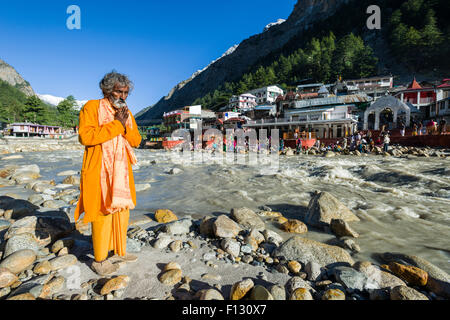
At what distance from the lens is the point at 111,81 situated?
2.07 m

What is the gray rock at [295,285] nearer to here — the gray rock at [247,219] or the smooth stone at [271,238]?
the smooth stone at [271,238]

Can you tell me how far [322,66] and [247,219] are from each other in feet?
241

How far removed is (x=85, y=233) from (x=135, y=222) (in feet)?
2.40

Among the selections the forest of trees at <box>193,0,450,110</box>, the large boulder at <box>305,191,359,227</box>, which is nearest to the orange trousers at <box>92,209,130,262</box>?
the large boulder at <box>305,191,359,227</box>

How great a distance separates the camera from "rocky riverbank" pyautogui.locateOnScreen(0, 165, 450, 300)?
68.2 inches

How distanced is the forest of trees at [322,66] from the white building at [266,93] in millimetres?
4461

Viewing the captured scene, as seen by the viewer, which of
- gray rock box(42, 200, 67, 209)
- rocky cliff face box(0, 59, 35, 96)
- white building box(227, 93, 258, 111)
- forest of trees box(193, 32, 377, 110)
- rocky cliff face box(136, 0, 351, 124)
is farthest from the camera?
rocky cliff face box(0, 59, 35, 96)

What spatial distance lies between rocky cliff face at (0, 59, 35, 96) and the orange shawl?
204524mm

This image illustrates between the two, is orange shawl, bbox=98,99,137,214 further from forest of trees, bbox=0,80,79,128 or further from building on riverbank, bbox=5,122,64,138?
forest of trees, bbox=0,80,79,128

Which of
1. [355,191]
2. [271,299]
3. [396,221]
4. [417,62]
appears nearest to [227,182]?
[355,191]

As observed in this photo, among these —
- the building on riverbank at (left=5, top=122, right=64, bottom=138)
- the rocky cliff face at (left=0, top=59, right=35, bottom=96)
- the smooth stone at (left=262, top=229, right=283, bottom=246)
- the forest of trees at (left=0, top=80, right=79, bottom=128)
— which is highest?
the rocky cliff face at (left=0, top=59, right=35, bottom=96)

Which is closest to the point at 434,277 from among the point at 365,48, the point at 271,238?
the point at 271,238

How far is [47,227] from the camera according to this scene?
105 inches

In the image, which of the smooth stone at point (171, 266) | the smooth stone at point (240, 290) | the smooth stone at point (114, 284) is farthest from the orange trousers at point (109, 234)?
the smooth stone at point (240, 290)
